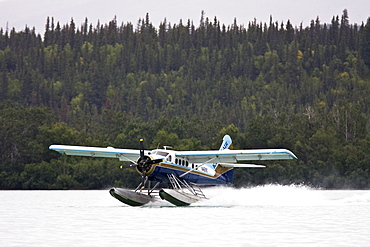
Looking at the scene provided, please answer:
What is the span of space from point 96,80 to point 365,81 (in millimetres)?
69464

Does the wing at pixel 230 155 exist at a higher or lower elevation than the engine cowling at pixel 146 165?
higher

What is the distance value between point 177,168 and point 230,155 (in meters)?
2.39

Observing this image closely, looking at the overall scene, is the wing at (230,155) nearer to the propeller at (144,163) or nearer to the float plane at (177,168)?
the float plane at (177,168)

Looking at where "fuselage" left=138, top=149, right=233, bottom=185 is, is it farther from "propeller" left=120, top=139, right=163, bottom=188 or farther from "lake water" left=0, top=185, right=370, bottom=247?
"lake water" left=0, top=185, right=370, bottom=247

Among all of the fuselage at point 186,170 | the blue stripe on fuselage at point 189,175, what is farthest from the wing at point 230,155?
the blue stripe on fuselage at point 189,175

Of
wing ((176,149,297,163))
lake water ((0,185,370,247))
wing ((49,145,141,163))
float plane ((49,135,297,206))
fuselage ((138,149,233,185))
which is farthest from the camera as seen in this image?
wing ((49,145,141,163))

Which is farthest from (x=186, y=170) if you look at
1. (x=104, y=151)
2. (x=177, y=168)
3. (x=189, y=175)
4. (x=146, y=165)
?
(x=104, y=151)

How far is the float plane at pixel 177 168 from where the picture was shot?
90.5ft

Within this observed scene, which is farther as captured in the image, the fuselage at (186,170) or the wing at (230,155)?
the wing at (230,155)

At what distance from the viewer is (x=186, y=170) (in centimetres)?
2980

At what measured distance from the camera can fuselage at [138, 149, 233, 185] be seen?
28.1 meters

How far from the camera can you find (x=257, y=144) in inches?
3206

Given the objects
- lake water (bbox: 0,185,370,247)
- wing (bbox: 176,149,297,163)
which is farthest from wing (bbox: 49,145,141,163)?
lake water (bbox: 0,185,370,247)

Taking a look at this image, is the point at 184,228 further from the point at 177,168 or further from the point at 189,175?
the point at 189,175
